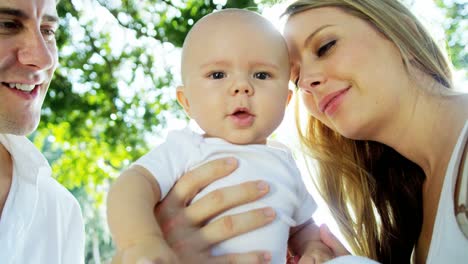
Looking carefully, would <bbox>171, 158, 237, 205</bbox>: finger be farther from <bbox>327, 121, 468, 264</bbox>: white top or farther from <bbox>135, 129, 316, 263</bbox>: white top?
<bbox>327, 121, 468, 264</bbox>: white top

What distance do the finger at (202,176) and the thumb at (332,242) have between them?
43cm

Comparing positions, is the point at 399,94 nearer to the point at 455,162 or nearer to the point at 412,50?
the point at 412,50

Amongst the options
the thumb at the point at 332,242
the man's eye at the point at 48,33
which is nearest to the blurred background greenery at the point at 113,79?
the man's eye at the point at 48,33

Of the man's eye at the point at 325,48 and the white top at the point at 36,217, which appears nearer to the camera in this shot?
the man's eye at the point at 325,48

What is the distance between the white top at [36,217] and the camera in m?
2.51

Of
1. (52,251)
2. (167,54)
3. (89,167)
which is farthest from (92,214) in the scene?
(52,251)

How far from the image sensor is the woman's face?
215 cm

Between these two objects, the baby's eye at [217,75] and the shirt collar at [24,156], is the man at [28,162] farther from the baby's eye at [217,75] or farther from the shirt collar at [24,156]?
the baby's eye at [217,75]

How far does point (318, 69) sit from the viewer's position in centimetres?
221

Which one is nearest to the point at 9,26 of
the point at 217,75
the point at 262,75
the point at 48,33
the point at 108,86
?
the point at 48,33

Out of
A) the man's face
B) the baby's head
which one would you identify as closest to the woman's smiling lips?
the baby's head

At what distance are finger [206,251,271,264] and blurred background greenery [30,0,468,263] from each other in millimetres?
3423

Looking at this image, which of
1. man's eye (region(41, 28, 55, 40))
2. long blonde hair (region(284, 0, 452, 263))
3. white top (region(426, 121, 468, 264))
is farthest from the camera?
man's eye (region(41, 28, 55, 40))

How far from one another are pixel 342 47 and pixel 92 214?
1641 cm
